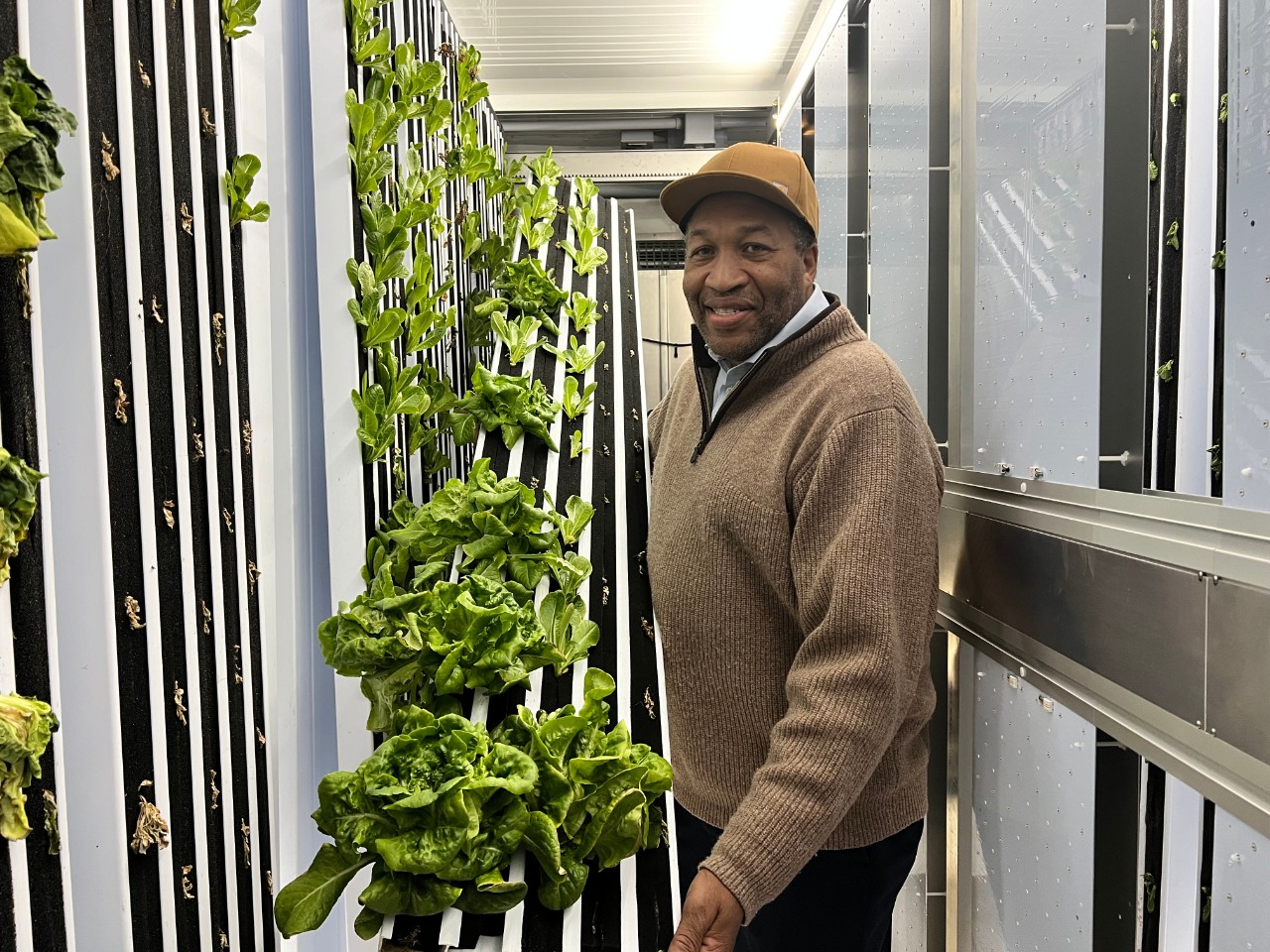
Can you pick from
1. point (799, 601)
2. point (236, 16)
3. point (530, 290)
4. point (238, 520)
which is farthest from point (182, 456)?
point (530, 290)

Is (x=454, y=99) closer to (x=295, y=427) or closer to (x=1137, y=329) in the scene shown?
(x=295, y=427)

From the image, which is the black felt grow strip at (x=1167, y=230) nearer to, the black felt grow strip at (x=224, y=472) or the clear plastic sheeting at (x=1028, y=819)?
the clear plastic sheeting at (x=1028, y=819)

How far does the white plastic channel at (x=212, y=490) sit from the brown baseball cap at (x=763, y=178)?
74 cm

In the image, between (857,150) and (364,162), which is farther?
(857,150)

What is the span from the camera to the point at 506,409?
6.76 ft

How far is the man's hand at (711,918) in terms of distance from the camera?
3.97 feet

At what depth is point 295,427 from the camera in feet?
5.34

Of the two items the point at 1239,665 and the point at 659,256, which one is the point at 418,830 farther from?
the point at 659,256

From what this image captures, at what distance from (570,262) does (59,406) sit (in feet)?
6.75

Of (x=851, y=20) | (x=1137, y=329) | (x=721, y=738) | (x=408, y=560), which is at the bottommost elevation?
(x=721, y=738)

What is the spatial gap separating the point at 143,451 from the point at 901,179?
76.4 inches

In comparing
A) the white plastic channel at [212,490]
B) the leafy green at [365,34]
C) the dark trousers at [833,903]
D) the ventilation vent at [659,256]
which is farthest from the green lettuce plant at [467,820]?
the ventilation vent at [659,256]

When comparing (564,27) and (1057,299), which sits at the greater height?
(564,27)

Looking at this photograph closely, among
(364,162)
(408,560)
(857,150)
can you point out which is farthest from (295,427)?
(857,150)
